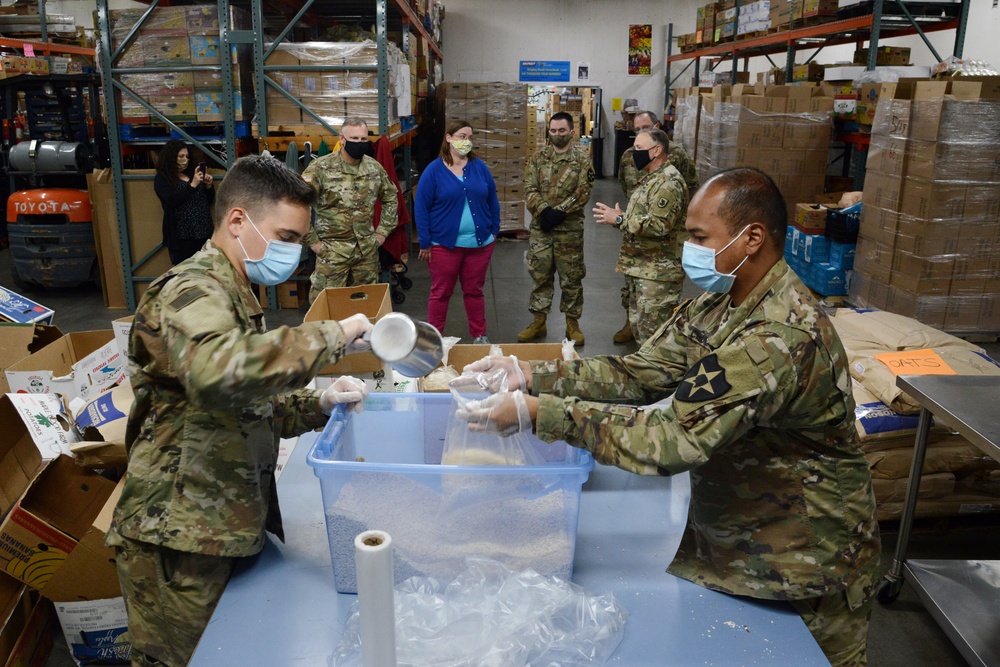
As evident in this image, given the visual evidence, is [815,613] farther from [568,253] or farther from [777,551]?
[568,253]

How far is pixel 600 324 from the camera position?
21.9ft

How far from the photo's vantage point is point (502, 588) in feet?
5.15

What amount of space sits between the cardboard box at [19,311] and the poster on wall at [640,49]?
13678 millimetres

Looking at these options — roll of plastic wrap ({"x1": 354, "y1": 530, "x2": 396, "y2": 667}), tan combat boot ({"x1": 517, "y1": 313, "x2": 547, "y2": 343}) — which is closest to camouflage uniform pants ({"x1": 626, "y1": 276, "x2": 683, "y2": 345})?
tan combat boot ({"x1": 517, "y1": 313, "x2": 547, "y2": 343})

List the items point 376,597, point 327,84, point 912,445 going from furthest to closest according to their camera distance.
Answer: point 327,84, point 912,445, point 376,597

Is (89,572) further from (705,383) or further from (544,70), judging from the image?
(544,70)

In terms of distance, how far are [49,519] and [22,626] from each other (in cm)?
36

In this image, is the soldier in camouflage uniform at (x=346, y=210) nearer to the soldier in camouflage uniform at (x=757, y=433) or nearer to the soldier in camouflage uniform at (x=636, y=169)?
the soldier in camouflage uniform at (x=636, y=169)

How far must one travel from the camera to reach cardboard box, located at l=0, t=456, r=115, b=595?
2.62 meters

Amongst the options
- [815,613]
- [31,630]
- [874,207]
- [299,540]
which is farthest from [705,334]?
[874,207]

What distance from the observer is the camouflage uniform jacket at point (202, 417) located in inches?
56.5

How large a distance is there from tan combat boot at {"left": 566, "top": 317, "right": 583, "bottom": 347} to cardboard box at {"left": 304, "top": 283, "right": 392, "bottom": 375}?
2.08 meters

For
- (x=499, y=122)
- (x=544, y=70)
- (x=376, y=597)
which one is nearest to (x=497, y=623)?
(x=376, y=597)

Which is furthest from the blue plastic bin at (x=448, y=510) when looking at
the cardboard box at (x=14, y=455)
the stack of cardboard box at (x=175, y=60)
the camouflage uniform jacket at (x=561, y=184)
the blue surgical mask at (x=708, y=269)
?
the stack of cardboard box at (x=175, y=60)
